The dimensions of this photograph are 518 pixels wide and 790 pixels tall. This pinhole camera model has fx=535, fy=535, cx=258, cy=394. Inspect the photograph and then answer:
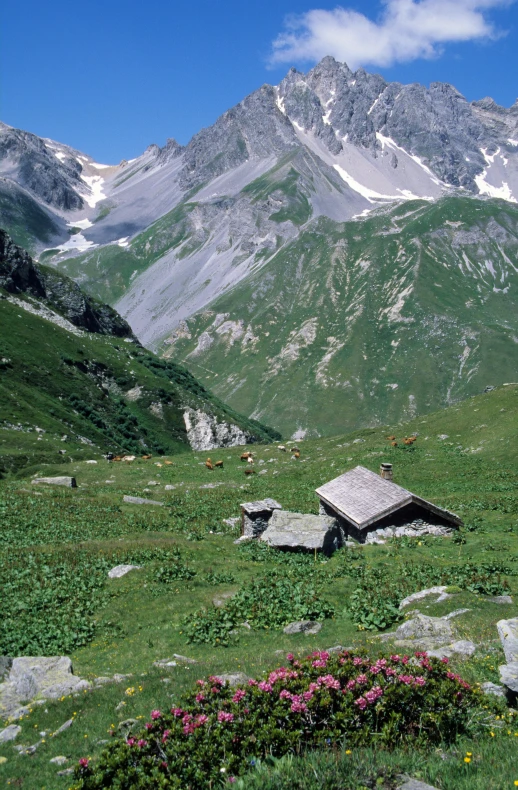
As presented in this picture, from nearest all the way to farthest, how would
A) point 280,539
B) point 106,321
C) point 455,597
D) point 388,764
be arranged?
1. point 388,764
2. point 455,597
3. point 280,539
4. point 106,321

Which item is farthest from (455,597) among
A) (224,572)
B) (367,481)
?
(367,481)

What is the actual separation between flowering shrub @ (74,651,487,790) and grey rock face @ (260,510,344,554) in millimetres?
18997

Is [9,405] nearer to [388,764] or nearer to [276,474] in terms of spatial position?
[276,474]

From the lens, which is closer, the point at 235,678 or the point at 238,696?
the point at 238,696

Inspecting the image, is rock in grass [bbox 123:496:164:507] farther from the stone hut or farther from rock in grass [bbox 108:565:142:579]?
rock in grass [bbox 108:565:142:579]

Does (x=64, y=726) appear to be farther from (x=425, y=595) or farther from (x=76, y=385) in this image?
(x=76, y=385)

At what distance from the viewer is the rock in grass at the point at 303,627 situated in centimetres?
1856

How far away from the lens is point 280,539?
30.2 m

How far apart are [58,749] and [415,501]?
2520cm

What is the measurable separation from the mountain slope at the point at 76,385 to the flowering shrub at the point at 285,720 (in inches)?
2192

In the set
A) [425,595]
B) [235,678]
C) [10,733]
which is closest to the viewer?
[10,733]

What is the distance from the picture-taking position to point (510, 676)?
1070 cm

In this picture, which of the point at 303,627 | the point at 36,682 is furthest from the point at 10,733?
the point at 303,627

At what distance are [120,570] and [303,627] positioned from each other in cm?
1033
